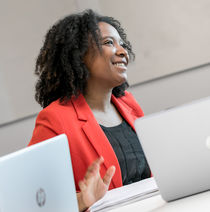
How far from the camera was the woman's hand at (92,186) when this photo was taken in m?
1.54

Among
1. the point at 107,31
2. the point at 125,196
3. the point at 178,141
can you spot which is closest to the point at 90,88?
the point at 107,31

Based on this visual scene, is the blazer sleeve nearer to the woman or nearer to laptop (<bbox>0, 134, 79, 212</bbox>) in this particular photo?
the woman

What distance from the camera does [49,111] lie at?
2059 mm

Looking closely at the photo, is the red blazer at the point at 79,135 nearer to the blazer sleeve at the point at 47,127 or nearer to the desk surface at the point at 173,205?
the blazer sleeve at the point at 47,127

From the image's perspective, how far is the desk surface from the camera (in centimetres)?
123

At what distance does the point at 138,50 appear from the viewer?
3.59 metres

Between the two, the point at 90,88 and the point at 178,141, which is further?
the point at 90,88

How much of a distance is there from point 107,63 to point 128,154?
480 millimetres

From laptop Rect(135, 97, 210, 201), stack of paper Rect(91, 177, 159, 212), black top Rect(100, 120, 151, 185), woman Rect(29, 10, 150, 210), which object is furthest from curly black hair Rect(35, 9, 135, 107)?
laptop Rect(135, 97, 210, 201)

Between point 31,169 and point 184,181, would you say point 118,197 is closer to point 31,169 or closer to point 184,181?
point 184,181

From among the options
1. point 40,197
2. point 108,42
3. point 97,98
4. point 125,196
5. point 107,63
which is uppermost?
point 108,42

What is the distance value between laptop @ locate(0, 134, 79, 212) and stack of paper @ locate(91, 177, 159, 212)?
24 centimetres

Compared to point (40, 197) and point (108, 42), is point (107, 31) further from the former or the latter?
point (40, 197)

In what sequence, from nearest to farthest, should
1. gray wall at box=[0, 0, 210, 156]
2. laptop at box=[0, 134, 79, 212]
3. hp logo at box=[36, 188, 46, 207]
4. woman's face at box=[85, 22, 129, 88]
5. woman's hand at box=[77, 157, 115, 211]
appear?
laptop at box=[0, 134, 79, 212], hp logo at box=[36, 188, 46, 207], woman's hand at box=[77, 157, 115, 211], woman's face at box=[85, 22, 129, 88], gray wall at box=[0, 0, 210, 156]
